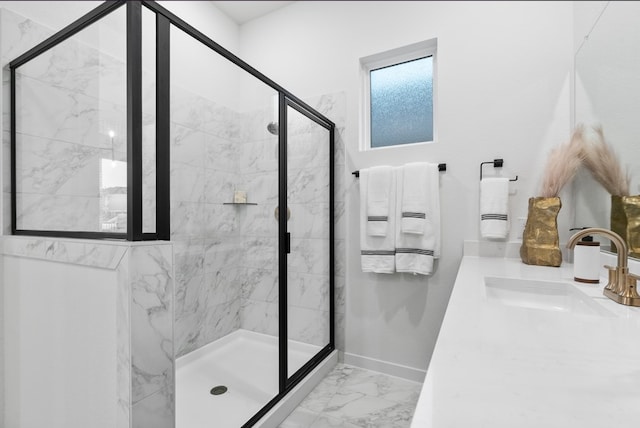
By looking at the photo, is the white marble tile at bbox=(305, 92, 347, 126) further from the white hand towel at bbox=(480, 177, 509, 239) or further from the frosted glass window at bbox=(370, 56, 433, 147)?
the white hand towel at bbox=(480, 177, 509, 239)

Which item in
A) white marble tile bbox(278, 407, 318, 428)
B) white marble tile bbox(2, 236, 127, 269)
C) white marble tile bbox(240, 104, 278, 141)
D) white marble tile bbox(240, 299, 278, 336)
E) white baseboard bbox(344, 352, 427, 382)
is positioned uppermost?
white marble tile bbox(240, 104, 278, 141)

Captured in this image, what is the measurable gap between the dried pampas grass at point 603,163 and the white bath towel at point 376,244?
921 millimetres

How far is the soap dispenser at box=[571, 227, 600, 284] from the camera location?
102 centimetres

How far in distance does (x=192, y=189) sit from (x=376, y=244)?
1.24m

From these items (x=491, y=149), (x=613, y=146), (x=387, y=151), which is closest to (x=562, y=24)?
(x=491, y=149)

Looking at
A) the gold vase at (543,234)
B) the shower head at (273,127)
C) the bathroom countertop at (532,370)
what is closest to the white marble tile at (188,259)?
the shower head at (273,127)

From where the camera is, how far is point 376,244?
1.90 metres

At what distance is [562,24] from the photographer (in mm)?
1569

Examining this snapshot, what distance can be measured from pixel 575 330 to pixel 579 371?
228 mm

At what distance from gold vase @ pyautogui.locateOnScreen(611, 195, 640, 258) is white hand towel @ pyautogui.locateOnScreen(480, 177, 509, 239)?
1.49ft

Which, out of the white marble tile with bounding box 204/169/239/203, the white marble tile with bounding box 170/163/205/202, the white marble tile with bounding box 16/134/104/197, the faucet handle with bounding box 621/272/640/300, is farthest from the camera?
the white marble tile with bounding box 204/169/239/203

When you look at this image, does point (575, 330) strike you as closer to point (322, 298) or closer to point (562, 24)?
point (322, 298)

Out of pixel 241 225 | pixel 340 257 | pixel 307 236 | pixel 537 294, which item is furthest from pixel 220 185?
pixel 537 294

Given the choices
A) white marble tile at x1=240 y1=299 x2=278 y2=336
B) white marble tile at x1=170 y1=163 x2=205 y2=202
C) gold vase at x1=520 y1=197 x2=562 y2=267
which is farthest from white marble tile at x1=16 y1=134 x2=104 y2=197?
gold vase at x1=520 y1=197 x2=562 y2=267
